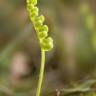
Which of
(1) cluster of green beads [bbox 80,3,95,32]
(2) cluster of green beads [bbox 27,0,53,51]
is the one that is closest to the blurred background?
(1) cluster of green beads [bbox 80,3,95,32]

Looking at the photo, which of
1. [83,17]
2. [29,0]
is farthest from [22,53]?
[29,0]

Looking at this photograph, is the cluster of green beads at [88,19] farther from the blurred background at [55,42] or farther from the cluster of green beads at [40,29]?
the cluster of green beads at [40,29]

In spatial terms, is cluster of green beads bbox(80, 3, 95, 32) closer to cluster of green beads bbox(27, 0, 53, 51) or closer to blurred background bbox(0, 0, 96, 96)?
blurred background bbox(0, 0, 96, 96)

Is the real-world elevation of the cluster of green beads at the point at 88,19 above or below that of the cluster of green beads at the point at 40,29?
above

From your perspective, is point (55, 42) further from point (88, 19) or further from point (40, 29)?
point (40, 29)

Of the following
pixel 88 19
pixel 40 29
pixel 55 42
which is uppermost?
pixel 88 19

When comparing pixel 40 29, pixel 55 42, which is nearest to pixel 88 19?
pixel 55 42

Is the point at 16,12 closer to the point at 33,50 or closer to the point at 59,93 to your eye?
the point at 33,50

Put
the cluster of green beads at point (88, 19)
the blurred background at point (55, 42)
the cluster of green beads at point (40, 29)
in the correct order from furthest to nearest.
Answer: the cluster of green beads at point (88, 19), the blurred background at point (55, 42), the cluster of green beads at point (40, 29)

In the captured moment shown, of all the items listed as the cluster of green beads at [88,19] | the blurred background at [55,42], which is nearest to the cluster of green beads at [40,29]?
the blurred background at [55,42]
